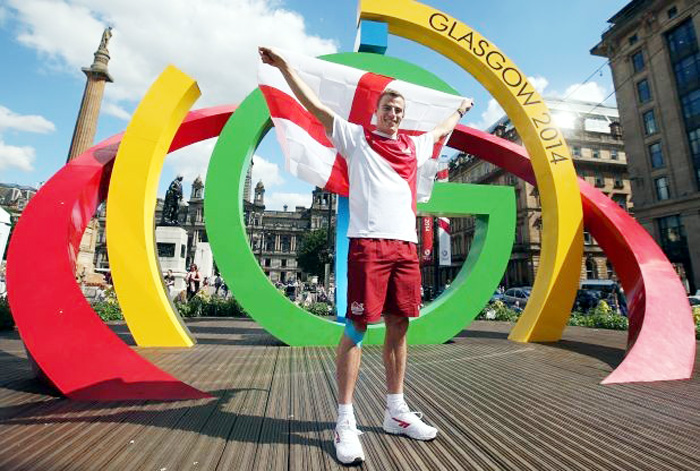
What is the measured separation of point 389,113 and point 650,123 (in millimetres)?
34379

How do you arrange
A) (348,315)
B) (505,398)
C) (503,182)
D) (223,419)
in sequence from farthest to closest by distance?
(503,182)
(505,398)
(223,419)
(348,315)

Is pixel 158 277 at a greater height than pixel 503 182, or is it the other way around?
pixel 503 182

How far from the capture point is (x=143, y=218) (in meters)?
5.00

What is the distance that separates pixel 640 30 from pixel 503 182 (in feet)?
56.4

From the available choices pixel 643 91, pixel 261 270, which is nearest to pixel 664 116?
pixel 643 91

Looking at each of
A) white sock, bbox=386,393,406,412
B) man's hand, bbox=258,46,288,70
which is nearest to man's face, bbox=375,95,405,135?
man's hand, bbox=258,46,288,70

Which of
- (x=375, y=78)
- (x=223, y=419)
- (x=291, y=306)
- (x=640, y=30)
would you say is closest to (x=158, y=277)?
(x=291, y=306)

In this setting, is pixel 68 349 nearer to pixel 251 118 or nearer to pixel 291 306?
pixel 291 306

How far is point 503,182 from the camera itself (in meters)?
40.5

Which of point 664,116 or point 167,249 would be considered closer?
point 167,249

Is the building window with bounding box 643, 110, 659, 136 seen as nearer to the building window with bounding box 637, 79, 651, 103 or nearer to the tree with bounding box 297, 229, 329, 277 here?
the building window with bounding box 637, 79, 651, 103

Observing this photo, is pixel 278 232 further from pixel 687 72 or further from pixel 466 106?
pixel 466 106

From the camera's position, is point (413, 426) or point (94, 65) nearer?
point (413, 426)

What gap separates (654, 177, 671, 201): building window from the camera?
82.8ft
